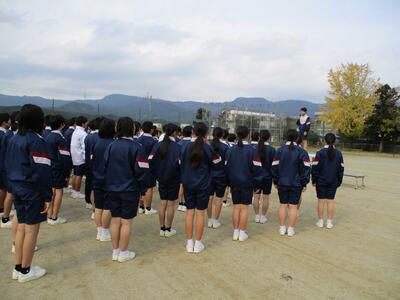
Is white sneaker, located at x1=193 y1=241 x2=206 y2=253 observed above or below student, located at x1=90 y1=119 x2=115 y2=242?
below

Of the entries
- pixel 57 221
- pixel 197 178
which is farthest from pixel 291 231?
pixel 57 221

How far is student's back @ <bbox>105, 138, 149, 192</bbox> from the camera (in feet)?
15.4

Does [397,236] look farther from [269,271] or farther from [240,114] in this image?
[240,114]

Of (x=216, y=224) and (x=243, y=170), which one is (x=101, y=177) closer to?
(x=243, y=170)

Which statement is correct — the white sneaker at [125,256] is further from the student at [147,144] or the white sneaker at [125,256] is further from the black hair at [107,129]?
the student at [147,144]

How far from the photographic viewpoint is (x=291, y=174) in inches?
248

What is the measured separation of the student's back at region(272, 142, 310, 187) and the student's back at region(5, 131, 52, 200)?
4.06 metres

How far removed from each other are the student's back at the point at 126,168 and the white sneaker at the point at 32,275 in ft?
4.25

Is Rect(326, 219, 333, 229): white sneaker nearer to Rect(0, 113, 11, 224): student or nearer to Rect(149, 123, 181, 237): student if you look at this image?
Rect(149, 123, 181, 237): student

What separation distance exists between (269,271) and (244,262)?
42 cm

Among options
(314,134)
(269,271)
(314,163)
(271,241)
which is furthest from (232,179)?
(314,134)

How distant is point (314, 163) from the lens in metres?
7.05

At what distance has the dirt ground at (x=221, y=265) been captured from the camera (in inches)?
157

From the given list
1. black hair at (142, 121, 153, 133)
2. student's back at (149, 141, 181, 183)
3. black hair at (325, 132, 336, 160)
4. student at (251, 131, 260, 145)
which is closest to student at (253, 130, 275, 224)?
student at (251, 131, 260, 145)
